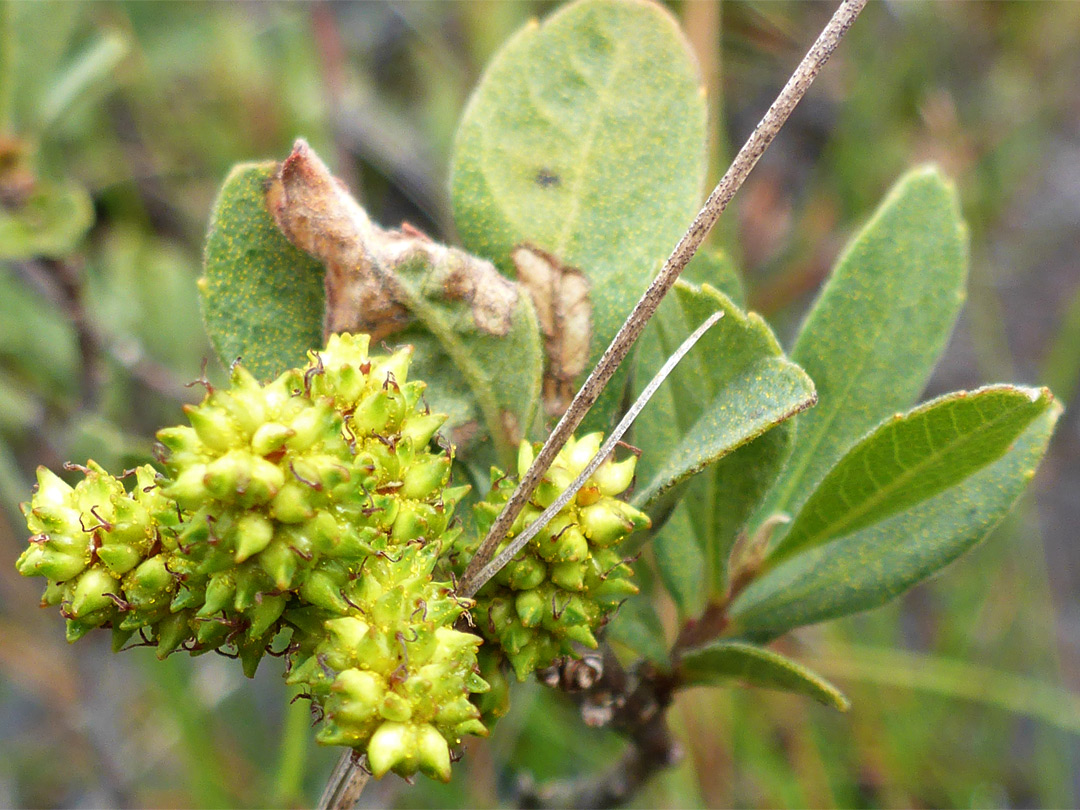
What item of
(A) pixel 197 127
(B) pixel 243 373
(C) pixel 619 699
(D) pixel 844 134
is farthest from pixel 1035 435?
(A) pixel 197 127

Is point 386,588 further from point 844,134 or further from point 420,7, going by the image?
point 420,7

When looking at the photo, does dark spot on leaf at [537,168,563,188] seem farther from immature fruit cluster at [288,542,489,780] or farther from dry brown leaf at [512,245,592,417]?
immature fruit cluster at [288,542,489,780]

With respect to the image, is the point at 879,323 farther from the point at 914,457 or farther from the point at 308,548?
the point at 308,548

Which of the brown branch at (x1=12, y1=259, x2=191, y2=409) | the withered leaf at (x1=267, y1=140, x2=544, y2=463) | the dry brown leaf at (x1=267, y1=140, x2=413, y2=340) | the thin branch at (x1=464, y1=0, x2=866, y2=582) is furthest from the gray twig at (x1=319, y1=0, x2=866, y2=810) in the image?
the brown branch at (x1=12, y1=259, x2=191, y2=409)

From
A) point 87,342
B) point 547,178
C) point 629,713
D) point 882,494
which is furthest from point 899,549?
point 87,342

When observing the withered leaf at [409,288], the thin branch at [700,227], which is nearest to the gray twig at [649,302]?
the thin branch at [700,227]
